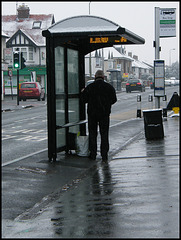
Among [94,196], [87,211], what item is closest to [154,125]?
A: [94,196]

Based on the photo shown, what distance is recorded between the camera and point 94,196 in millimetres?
6379

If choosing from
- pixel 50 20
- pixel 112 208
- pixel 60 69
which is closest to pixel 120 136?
pixel 60 69

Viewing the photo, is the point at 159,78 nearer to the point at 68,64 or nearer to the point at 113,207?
the point at 68,64

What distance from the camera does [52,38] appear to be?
934 cm

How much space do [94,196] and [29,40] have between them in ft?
206

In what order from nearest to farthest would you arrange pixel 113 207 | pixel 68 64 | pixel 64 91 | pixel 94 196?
pixel 113 207 → pixel 94 196 → pixel 64 91 → pixel 68 64

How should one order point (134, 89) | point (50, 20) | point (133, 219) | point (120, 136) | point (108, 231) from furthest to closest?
point (50, 20)
point (134, 89)
point (120, 136)
point (133, 219)
point (108, 231)

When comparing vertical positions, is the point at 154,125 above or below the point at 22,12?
below

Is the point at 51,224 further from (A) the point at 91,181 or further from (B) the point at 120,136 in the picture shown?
(B) the point at 120,136

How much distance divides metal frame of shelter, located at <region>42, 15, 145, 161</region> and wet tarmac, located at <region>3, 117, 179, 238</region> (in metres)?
1.39

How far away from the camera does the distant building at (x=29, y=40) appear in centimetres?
6606

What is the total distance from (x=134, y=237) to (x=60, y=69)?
6.02 m

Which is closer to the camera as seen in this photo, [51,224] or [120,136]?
[51,224]

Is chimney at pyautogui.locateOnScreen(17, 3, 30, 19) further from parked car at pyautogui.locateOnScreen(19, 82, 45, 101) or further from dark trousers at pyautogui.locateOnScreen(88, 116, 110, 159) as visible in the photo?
dark trousers at pyautogui.locateOnScreen(88, 116, 110, 159)
